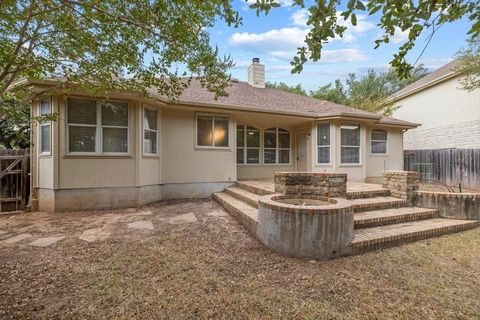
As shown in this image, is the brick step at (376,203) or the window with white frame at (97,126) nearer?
the brick step at (376,203)

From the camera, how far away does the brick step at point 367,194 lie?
5.98 meters

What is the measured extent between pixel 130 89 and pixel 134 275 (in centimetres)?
352

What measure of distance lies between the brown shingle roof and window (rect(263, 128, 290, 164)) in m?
1.44

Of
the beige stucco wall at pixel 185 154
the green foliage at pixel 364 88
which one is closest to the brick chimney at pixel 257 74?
the beige stucco wall at pixel 185 154

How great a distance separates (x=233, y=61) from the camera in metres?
4.95

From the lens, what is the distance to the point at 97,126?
667cm

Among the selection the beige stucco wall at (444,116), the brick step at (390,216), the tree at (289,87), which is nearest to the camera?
the brick step at (390,216)

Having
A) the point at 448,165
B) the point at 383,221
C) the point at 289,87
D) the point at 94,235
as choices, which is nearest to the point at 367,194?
the point at 383,221

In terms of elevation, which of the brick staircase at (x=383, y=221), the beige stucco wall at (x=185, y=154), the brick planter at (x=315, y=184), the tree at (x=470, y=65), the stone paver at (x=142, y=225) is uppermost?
the tree at (x=470, y=65)

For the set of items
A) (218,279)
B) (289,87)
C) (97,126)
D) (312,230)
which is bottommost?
(218,279)

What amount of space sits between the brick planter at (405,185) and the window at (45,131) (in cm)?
930

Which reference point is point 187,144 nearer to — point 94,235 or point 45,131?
point 45,131

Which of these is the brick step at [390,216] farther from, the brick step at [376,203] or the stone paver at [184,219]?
the stone paver at [184,219]

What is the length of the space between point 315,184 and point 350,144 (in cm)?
530
